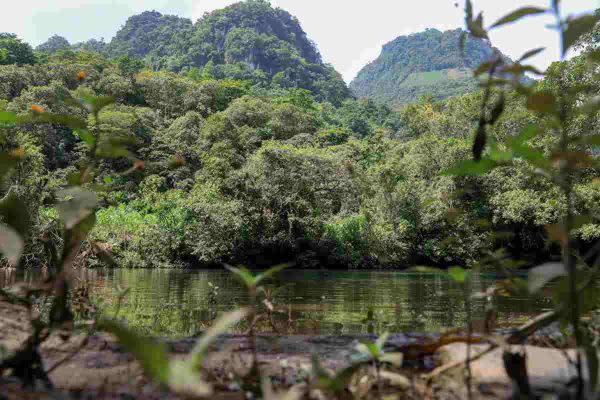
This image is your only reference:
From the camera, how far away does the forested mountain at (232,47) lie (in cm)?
8594

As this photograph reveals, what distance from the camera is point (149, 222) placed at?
2612 centimetres

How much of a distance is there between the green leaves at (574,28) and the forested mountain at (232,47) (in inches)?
3003

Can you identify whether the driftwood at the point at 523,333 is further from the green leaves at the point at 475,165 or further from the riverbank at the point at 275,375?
the green leaves at the point at 475,165

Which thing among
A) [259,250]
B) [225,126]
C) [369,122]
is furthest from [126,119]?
[369,122]

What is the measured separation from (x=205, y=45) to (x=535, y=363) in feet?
320

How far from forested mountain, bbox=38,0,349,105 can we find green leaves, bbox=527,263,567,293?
76.3 m

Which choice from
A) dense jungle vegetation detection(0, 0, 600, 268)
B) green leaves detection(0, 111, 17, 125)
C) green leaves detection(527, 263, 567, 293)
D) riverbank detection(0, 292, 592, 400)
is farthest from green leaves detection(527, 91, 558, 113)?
dense jungle vegetation detection(0, 0, 600, 268)

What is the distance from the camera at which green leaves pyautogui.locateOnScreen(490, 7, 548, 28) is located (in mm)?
1125

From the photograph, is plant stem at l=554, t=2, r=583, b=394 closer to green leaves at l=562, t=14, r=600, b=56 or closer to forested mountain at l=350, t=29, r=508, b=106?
green leaves at l=562, t=14, r=600, b=56

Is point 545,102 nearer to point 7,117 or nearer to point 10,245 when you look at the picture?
point 10,245

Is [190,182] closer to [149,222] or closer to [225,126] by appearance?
[225,126]

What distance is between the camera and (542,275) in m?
1.11

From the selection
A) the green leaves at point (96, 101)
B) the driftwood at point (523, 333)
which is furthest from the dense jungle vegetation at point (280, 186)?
the green leaves at point (96, 101)

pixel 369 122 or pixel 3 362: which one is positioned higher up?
pixel 369 122
